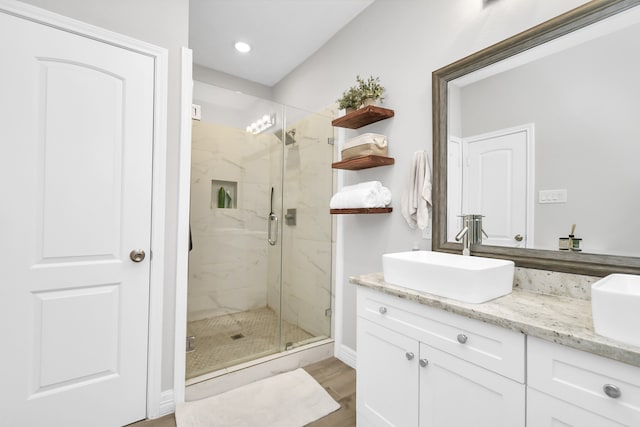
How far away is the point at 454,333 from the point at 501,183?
79 cm

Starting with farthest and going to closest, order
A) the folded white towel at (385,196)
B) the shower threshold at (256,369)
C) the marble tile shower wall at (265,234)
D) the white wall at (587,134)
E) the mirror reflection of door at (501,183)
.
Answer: the marble tile shower wall at (265,234) < the folded white towel at (385,196) < the shower threshold at (256,369) < the mirror reflection of door at (501,183) < the white wall at (587,134)

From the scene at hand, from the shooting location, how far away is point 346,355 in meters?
2.34

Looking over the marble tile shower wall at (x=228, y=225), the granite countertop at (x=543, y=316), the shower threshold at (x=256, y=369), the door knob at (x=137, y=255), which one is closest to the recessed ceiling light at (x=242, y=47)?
the marble tile shower wall at (x=228, y=225)

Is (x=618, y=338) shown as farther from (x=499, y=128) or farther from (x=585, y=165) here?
(x=499, y=128)

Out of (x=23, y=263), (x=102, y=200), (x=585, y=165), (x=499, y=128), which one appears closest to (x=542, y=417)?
(x=585, y=165)

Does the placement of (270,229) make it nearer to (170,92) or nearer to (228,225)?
(228,225)

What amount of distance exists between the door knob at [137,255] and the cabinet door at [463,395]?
4.96 feet

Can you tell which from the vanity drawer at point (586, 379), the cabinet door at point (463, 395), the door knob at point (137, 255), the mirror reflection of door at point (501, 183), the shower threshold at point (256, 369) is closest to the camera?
the vanity drawer at point (586, 379)

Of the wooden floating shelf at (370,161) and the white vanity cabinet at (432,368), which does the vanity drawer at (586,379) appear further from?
the wooden floating shelf at (370,161)

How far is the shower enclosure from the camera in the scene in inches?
92.7

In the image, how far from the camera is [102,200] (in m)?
1.55

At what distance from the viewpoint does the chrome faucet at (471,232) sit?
152cm

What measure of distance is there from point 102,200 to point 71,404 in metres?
1.05

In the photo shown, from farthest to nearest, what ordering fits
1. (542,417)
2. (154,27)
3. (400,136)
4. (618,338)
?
1. (400,136)
2. (154,27)
3. (542,417)
4. (618,338)
